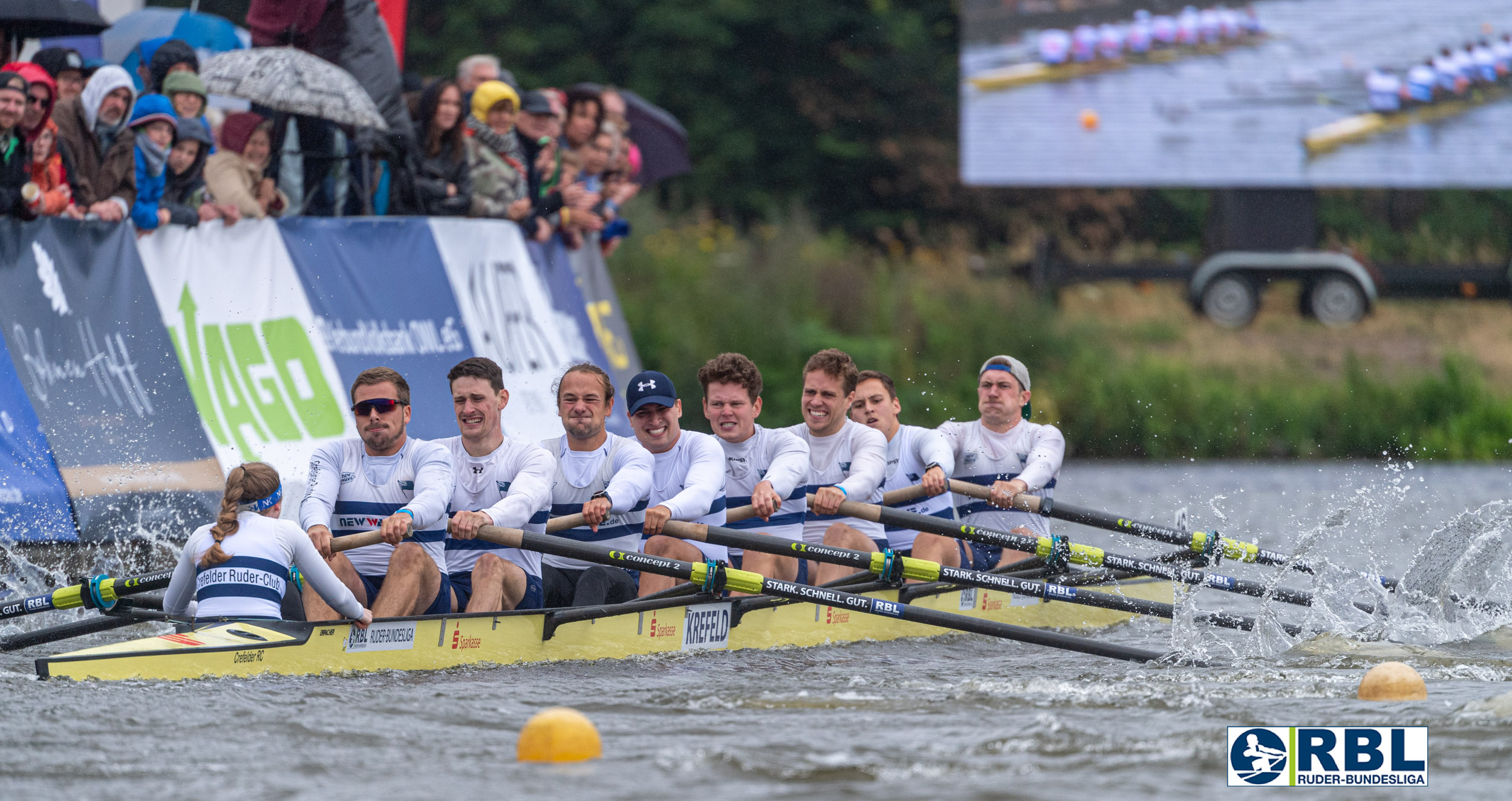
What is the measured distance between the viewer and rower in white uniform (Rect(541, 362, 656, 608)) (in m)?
7.83

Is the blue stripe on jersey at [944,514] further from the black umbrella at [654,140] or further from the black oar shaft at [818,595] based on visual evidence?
the black umbrella at [654,140]

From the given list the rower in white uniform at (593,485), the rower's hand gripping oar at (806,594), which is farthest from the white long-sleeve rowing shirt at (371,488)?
the rower in white uniform at (593,485)

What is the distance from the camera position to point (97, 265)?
1050 cm

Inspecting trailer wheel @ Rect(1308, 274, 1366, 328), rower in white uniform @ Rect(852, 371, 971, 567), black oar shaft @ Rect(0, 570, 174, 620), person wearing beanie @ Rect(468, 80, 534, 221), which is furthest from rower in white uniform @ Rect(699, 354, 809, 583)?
trailer wheel @ Rect(1308, 274, 1366, 328)

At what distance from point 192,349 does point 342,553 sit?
388 cm

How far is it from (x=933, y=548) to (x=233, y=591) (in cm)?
394

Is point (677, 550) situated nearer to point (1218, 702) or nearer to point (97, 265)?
point (1218, 702)

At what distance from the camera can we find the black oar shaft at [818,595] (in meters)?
7.45

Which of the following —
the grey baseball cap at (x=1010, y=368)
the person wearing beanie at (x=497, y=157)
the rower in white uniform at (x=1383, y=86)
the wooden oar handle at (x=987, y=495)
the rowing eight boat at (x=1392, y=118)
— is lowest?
the wooden oar handle at (x=987, y=495)

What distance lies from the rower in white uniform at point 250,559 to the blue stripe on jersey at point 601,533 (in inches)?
55.9

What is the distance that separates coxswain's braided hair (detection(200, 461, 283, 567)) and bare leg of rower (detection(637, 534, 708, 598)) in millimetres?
1953

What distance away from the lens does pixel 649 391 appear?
811cm

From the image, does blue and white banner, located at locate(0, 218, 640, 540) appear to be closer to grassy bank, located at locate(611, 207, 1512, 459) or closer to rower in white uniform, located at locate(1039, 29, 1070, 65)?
grassy bank, located at locate(611, 207, 1512, 459)

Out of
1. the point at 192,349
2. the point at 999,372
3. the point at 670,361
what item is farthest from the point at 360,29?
the point at 670,361
